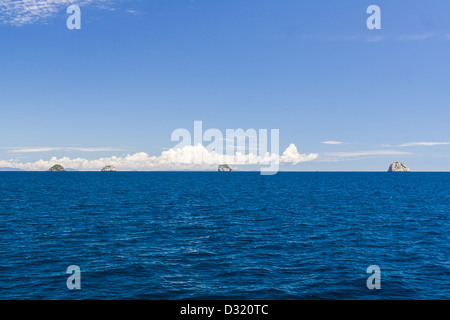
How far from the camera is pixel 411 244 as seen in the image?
39188 mm

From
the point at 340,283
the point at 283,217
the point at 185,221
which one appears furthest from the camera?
the point at 283,217

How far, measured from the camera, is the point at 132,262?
3102cm

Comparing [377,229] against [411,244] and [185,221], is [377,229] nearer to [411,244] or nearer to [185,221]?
[411,244]

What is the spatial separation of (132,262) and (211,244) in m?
10.7
